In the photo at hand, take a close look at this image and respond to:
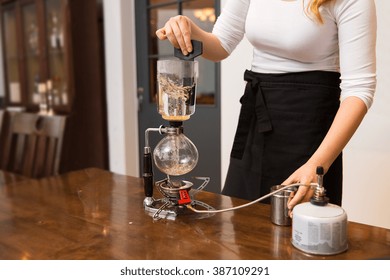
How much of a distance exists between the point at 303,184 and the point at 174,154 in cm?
27

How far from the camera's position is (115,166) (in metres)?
3.02

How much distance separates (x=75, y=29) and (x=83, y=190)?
2.11m

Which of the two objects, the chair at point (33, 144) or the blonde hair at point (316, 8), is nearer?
the blonde hair at point (316, 8)

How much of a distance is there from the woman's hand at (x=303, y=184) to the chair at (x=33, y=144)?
4.21ft

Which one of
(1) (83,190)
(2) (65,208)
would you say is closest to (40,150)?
(1) (83,190)

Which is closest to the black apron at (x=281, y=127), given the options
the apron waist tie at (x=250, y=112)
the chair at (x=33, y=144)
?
the apron waist tie at (x=250, y=112)

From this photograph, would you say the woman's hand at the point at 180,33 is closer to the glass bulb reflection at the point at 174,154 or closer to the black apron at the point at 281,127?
the glass bulb reflection at the point at 174,154

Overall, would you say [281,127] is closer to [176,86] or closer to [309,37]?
[309,37]

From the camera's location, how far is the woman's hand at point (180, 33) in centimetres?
86

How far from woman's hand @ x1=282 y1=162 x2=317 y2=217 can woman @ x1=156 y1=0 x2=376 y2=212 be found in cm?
14

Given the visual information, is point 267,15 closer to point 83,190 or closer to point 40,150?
point 83,190

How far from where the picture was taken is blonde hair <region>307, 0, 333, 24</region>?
943mm

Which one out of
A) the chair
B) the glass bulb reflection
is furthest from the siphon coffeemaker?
the chair
